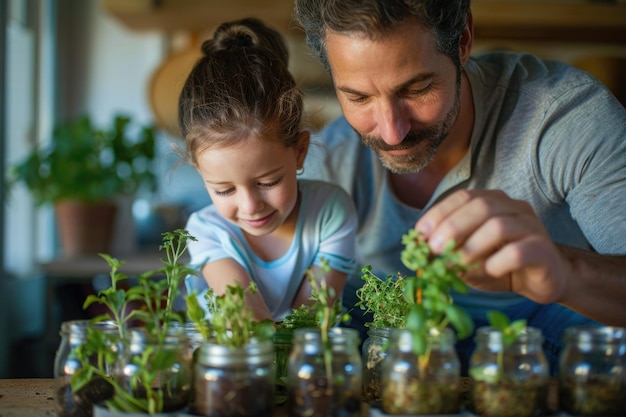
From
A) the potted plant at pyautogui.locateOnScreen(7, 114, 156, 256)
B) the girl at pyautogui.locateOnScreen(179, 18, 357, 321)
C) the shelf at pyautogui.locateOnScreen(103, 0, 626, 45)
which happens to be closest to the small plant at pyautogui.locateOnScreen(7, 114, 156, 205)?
the potted plant at pyautogui.locateOnScreen(7, 114, 156, 256)

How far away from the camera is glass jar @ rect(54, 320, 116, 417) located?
0.99m

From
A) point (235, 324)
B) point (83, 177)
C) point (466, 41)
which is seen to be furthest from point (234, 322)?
point (83, 177)

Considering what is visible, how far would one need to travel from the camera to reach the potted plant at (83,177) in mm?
3432

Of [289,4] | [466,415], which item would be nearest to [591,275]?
[466,415]

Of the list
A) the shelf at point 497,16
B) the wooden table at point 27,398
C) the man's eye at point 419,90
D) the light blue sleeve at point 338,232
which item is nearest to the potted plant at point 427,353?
the wooden table at point 27,398

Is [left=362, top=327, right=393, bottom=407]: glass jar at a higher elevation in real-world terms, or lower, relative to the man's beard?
lower

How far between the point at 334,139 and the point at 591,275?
1.04 meters

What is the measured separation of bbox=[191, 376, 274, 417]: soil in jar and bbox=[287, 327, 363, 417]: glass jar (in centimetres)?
4

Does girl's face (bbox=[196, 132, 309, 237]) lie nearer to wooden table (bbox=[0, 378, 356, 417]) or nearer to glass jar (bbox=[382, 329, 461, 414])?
wooden table (bbox=[0, 378, 356, 417])

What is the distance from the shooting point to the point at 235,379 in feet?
2.88

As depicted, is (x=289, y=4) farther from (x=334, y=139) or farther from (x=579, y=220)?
(x=579, y=220)

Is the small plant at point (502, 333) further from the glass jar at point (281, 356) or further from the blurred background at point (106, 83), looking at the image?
the blurred background at point (106, 83)

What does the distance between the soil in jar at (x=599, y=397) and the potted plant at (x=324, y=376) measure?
0.89 ft

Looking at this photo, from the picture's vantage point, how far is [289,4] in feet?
12.0
